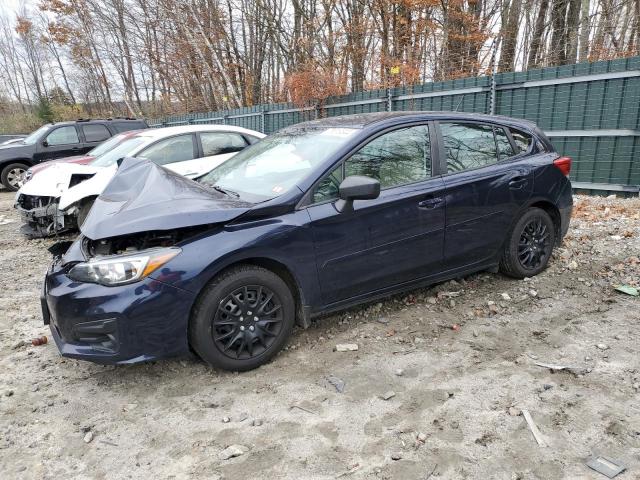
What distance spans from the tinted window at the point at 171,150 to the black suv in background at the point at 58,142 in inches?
234

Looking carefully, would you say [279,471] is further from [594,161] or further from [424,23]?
[424,23]

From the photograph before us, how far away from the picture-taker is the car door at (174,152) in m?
6.97

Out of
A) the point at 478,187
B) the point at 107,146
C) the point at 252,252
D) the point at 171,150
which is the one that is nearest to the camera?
the point at 252,252

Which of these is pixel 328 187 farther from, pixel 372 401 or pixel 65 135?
pixel 65 135

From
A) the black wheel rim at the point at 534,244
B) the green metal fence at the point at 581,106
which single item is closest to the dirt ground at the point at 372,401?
the black wheel rim at the point at 534,244

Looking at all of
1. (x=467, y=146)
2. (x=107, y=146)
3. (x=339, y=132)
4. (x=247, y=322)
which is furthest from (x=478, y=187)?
(x=107, y=146)

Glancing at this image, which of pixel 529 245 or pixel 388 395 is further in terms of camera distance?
pixel 529 245

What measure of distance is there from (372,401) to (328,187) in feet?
4.85

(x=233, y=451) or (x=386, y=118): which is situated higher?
(x=386, y=118)

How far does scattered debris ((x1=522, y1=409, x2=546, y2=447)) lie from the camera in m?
2.42

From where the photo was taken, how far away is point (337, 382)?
3059 millimetres

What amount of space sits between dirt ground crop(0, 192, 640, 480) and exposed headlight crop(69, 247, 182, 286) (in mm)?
782

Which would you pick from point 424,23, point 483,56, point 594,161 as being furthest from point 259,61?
point 594,161

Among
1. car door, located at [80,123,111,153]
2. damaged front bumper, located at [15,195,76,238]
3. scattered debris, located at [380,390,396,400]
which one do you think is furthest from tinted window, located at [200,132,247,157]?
car door, located at [80,123,111,153]
